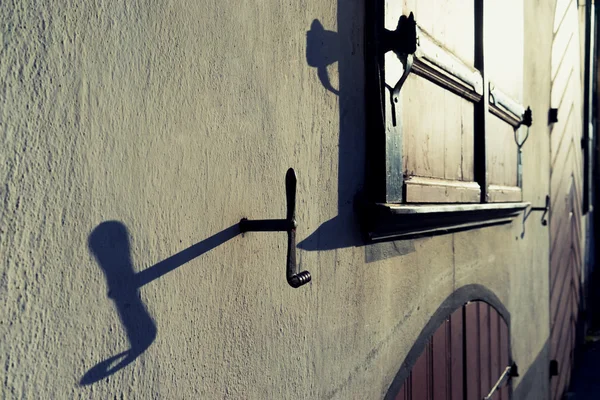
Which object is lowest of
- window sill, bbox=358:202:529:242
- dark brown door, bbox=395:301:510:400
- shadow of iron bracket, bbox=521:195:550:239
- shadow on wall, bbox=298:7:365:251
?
dark brown door, bbox=395:301:510:400

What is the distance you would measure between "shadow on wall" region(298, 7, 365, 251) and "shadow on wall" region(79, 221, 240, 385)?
Answer: 1.42 feet

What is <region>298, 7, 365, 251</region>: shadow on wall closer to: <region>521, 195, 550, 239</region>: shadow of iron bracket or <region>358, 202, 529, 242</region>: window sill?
<region>358, 202, 529, 242</region>: window sill

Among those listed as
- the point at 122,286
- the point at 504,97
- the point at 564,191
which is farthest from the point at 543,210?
the point at 122,286

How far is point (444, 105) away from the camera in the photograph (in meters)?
1.69

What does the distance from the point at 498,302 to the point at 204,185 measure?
1925mm

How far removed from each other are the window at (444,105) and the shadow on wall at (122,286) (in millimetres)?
670

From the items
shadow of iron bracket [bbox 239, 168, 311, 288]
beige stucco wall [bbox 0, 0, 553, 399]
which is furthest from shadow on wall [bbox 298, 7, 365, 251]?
shadow of iron bracket [bbox 239, 168, 311, 288]

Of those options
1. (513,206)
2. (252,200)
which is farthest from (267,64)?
(513,206)

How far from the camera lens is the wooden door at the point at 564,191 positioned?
152 inches

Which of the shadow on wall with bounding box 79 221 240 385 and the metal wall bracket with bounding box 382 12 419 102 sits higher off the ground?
the metal wall bracket with bounding box 382 12 419 102

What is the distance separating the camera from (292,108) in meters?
1.01

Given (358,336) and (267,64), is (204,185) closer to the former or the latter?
(267,64)

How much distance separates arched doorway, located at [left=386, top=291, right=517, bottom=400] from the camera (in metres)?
1.53

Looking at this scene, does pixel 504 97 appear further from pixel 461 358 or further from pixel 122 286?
pixel 122 286
